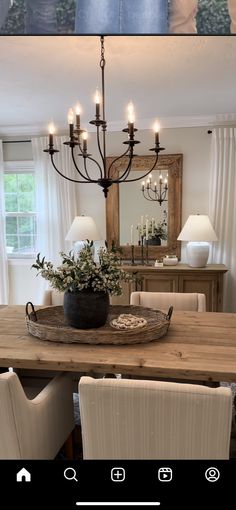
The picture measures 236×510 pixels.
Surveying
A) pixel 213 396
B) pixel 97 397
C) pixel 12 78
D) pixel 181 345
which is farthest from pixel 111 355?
pixel 12 78

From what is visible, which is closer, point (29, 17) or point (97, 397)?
point (97, 397)

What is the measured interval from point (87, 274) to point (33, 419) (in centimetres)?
69

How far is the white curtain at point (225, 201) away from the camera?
154 inches

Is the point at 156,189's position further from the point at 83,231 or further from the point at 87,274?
the point at 87,274

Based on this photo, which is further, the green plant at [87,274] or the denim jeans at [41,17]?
the green plant at [87,274]

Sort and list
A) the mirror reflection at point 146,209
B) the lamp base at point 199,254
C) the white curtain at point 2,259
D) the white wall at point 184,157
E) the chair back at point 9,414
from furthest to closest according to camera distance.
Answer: the white curtain at point 2,259 < the mirror reflection at point 146,209 < the white wall at point 184,157 < the lamp base at point 199,254 < the chair back at point 9,414

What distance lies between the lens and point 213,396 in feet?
3.63

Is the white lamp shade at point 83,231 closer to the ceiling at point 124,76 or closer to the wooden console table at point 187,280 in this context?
the wooden console table at point 187,280

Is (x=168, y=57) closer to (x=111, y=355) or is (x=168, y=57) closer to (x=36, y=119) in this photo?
(x=111, y=355)

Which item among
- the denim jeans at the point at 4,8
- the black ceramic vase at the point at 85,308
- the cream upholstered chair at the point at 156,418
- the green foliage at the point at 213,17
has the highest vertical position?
the denim jeans at the point at 4,8

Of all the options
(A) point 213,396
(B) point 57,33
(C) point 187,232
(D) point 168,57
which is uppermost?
(D) point 168,57

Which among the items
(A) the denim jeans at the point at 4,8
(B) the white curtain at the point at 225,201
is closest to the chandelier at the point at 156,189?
(B) the white curtain at the point at 225,201
